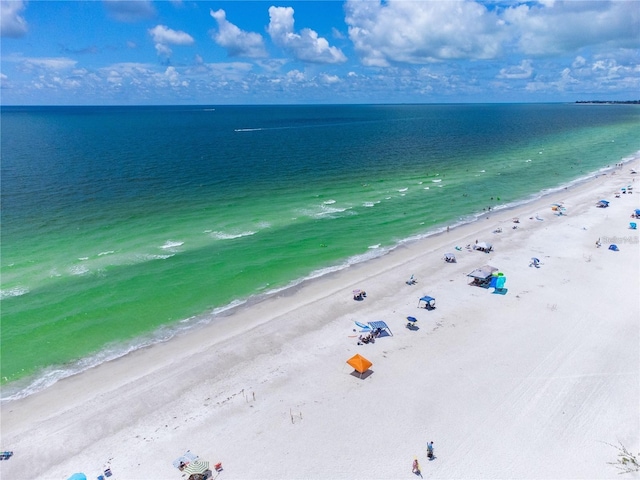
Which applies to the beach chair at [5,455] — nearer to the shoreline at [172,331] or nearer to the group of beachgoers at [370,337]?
the shoreline at [172,331]

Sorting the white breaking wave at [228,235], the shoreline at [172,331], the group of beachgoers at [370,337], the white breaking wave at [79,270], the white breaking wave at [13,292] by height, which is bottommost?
the shoreline at [172,331]

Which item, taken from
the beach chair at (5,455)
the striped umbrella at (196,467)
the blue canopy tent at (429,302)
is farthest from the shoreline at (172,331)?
the striped umbrella at (196,467)

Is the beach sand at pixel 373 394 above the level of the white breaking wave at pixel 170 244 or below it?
below

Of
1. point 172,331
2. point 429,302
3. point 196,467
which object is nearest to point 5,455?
point 196,467

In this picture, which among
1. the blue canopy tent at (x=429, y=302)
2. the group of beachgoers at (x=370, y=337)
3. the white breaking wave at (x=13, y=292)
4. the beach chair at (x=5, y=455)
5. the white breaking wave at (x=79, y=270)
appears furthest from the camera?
the white breaking wave at (x=79, y=270)

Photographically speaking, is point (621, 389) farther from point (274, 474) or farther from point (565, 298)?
point (274, 474)

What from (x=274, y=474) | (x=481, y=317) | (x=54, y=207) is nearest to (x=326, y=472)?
(x=274, y=474)
